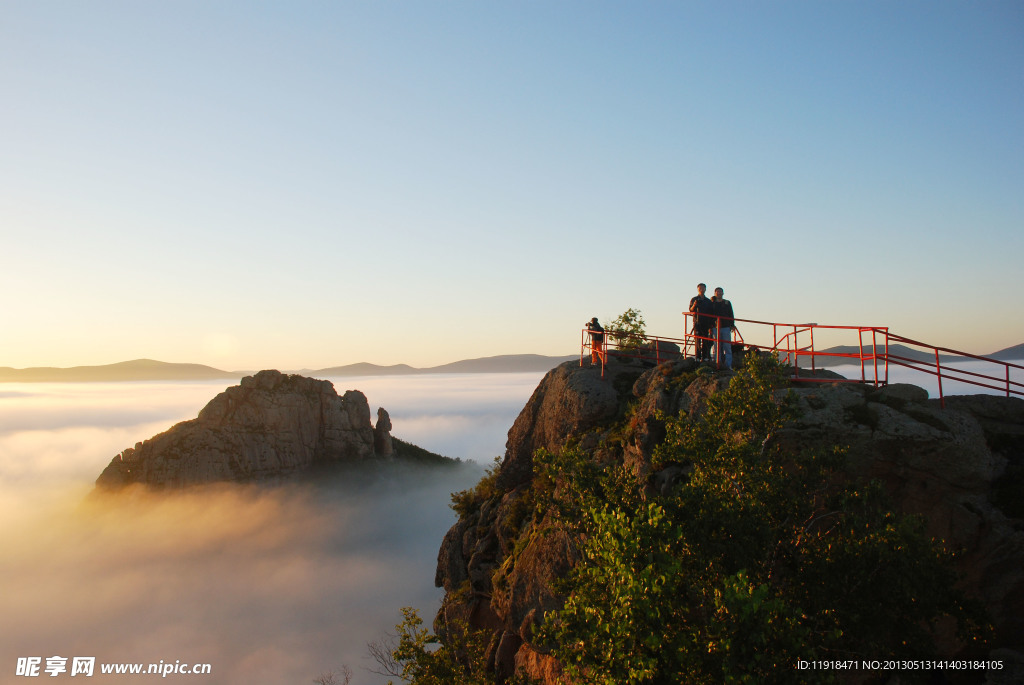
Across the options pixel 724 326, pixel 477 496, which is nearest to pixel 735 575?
pixel 724 326

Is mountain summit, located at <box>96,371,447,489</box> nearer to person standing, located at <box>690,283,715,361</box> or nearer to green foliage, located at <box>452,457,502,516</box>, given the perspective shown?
green foliage, located at <box>452,457,502,516</box>

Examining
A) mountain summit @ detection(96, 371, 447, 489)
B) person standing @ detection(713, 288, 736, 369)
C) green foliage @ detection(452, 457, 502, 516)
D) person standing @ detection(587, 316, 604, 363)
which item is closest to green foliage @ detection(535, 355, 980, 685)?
person standing @ detection(713, 288, 736, 369)

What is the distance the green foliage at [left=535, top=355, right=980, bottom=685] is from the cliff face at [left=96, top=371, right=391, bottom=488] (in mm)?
116122

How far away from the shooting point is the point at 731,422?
1614cm

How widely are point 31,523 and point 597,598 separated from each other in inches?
9669

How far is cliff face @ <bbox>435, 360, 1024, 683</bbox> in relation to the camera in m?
17.8

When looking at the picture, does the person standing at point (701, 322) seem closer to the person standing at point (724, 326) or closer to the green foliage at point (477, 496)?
the person standing at point (724, 326)

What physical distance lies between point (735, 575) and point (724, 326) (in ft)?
57.9

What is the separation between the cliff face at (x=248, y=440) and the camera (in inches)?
4486

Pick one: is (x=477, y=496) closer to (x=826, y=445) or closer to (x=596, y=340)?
(x=596, y=340)

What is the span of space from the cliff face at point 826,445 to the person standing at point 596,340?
Answer: 3.33 ft

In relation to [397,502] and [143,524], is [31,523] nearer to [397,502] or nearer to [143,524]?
[143,524]

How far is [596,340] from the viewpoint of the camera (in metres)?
34.1

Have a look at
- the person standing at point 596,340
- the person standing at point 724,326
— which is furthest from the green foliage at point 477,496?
the person standing at point 724,326
